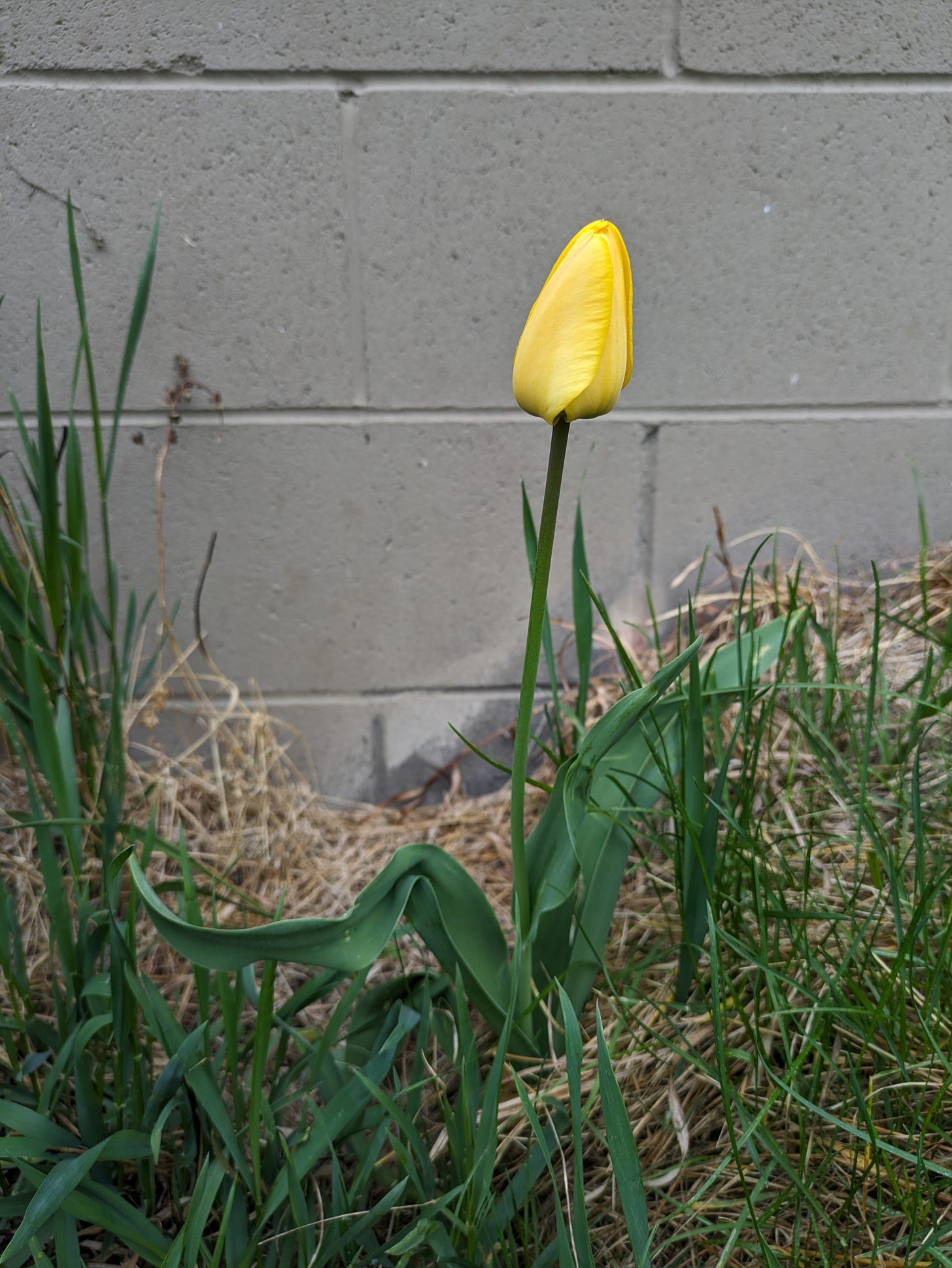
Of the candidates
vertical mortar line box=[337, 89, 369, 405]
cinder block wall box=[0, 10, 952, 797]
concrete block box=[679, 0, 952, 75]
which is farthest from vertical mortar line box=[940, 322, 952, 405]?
vertical mortar line box=[337, 89, 369, 405]

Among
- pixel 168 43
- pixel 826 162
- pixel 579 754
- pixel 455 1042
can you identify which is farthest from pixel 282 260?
pixel 455 1042

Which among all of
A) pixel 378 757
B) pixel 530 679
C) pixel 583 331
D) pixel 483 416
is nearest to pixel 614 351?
pixel 583 331

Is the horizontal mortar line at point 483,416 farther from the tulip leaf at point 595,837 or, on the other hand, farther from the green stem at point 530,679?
the green stem at point 530,679

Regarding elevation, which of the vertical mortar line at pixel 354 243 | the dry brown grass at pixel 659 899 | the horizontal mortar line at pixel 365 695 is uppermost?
the vertical mortar line at pixel 354 243

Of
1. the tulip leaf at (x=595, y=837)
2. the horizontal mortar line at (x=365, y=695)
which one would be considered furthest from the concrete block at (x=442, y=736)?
the tulip leaf at (x=595, y=837)

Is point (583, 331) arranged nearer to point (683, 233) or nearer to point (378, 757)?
point (683, 233)

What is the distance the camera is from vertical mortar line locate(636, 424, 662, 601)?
1400 millimetres

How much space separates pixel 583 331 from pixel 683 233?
860 mm

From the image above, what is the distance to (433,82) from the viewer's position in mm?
1227

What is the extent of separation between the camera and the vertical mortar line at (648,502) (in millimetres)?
1400

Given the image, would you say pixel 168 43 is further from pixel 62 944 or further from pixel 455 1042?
pixel 455 1042

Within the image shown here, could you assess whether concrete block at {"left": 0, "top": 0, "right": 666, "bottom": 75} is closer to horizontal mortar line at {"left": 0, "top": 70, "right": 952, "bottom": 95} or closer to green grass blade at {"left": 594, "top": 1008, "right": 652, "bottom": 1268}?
horizontal mortar line at {"left": 0, "top": 70, "right": 952, "bottom": 95}

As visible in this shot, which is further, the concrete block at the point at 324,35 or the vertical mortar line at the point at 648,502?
the vertical mortar line at the point at 648,502

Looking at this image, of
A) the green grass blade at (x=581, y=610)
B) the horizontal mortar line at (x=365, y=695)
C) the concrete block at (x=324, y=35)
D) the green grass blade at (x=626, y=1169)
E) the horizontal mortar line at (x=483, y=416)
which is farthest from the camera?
the horizontal mortar line at (x=365, y=695)
